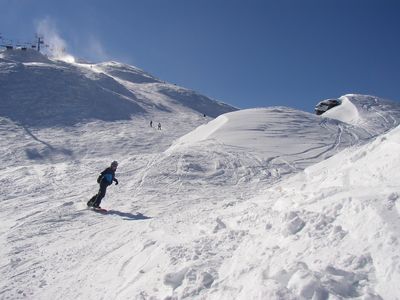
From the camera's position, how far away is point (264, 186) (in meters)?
17.4

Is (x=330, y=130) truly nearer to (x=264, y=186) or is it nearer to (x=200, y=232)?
(x=264, y=186)

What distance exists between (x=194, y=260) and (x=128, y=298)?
1.16 m

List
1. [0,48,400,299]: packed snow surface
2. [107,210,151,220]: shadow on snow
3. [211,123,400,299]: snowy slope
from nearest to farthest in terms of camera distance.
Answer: [211,123,400,299]: snowy slope
[0,48,400,299]: packed snow surface
[107,210,151,220]: shadow on snow

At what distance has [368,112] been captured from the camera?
152 ft

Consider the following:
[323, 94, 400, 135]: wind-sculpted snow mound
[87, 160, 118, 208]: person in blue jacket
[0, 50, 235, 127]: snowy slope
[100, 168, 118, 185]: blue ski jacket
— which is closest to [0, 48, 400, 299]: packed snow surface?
[87, 160, 118, 208]: person in blue jacket

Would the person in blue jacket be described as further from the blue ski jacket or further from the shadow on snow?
the shadow on snow

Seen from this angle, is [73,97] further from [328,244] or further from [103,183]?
[328,244]

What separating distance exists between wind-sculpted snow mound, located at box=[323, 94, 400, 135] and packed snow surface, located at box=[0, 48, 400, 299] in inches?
428

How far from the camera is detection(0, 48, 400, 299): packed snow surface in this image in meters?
5.80

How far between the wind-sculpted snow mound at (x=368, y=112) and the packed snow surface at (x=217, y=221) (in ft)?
35.6

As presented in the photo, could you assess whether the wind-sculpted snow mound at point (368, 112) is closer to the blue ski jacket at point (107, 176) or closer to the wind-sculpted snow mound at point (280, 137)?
the wind-sculpted snow mound at point (280, 137)

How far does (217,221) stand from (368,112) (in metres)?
40.8

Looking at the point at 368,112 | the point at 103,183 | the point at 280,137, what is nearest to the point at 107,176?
the point at 103,183

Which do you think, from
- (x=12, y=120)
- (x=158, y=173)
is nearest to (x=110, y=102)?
(x=12, y=120)
